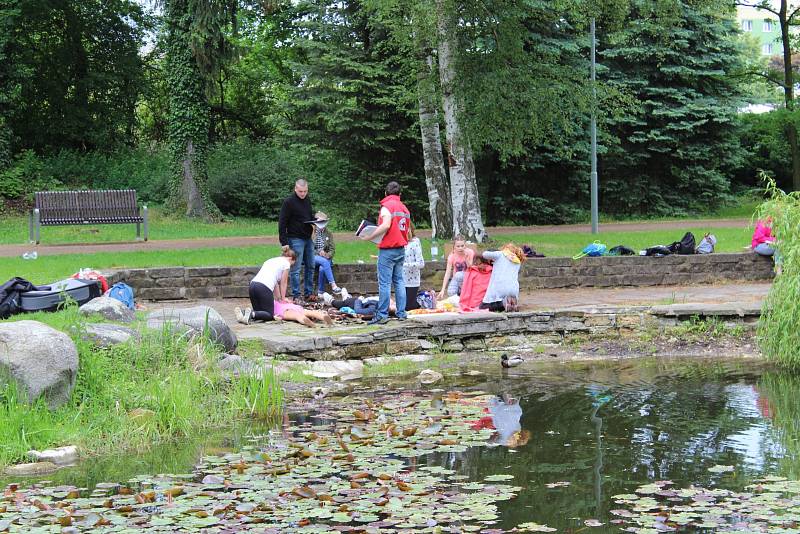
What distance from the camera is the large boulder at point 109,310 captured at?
420 inches

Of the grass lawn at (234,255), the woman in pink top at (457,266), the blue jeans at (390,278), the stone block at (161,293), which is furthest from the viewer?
the grass lawn at (234,255)

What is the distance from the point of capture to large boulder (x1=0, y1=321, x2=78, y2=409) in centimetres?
800

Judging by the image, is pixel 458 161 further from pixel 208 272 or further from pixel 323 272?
pixel 208 272

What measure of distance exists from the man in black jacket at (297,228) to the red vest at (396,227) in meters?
2.21

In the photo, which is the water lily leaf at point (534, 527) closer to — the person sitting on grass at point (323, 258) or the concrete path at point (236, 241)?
the person sitting on grass at point (323, 258)

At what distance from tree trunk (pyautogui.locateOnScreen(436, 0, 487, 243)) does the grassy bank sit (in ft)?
31.0

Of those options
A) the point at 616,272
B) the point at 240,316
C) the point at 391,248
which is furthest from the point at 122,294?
the point at 616,272

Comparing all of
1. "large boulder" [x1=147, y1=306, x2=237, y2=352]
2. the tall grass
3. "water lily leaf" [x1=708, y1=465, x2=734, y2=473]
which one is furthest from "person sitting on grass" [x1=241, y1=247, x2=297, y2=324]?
"water lily leaf" [x1=708, y1=465, x2=734, y2=473]

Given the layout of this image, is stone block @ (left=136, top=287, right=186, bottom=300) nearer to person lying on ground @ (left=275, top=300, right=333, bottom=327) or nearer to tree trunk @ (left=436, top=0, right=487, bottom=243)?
person lying on ground @ (left=275, top=300, right=333, bottom=327)

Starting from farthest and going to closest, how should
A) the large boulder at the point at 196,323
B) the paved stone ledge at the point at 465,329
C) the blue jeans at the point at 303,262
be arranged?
the blue jeans at the point at 303,262
the paved stone ledge at the point at 465,329
the large boulder at the point at 196,323

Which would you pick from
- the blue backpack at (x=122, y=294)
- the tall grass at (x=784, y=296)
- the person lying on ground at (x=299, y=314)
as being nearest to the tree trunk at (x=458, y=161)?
the person lying on ground at (x=299, y=314)

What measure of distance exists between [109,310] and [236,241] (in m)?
11.4

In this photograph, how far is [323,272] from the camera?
15250mm

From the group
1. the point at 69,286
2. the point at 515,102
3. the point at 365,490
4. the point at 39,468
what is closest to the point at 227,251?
the point at 515,102
